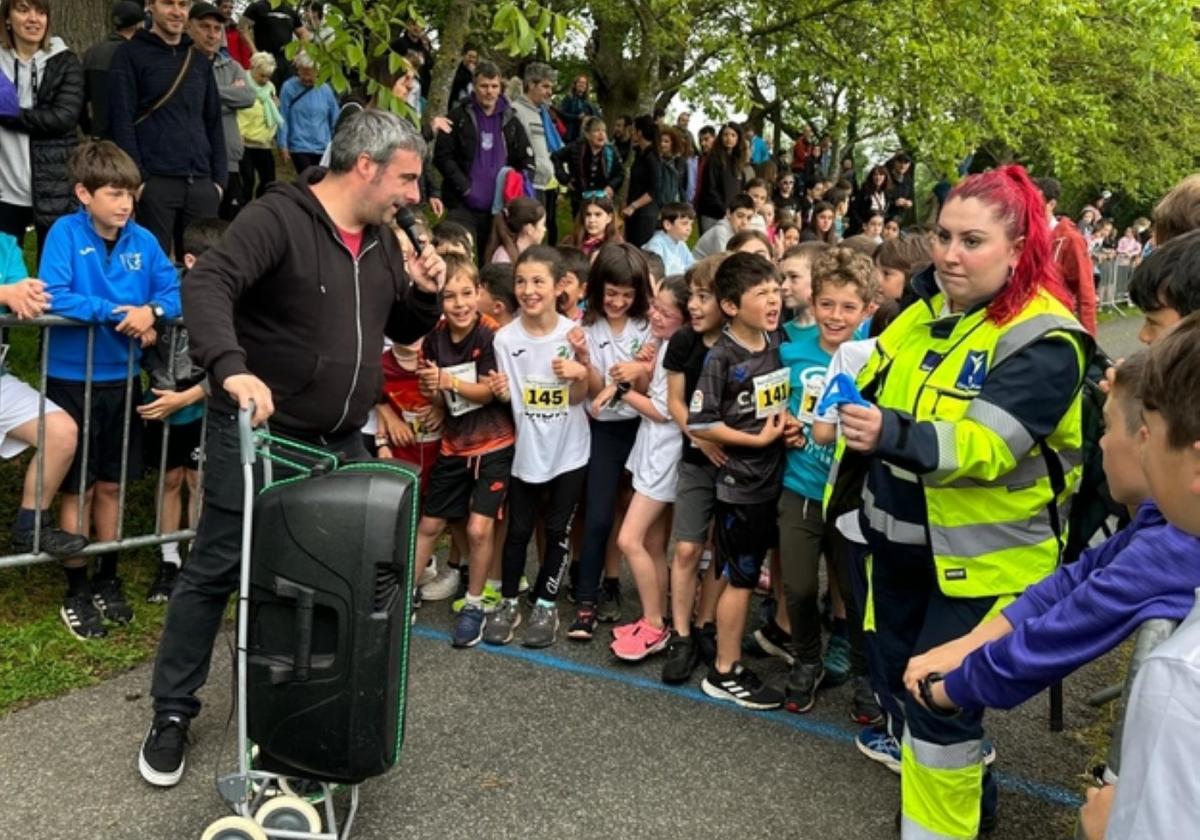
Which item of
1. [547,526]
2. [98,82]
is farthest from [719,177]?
[547,526]

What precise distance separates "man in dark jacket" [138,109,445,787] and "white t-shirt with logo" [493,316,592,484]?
1.28 m

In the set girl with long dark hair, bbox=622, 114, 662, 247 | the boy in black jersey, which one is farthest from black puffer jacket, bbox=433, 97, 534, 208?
the boy in black jersey

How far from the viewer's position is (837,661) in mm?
4363

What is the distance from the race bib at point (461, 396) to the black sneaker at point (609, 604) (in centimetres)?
109

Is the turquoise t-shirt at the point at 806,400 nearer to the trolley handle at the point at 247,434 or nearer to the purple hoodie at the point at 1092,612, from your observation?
the purple hoodie at the point at 1092,612

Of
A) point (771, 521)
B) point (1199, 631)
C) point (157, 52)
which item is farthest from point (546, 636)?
point (157, 52)

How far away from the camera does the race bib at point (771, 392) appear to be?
4.15m

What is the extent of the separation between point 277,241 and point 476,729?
73.8 inches

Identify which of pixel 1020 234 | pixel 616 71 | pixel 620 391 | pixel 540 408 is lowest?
pixel 540 408

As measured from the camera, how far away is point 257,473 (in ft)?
10.3

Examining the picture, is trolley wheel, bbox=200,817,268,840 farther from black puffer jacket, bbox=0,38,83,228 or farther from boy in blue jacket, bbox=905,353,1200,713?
black puffer jacket, bbox=0,38,83,228

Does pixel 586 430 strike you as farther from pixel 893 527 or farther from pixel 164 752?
pixel 164 752

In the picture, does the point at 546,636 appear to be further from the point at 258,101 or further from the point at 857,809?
the point at 258,101

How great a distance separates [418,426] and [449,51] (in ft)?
13.3
